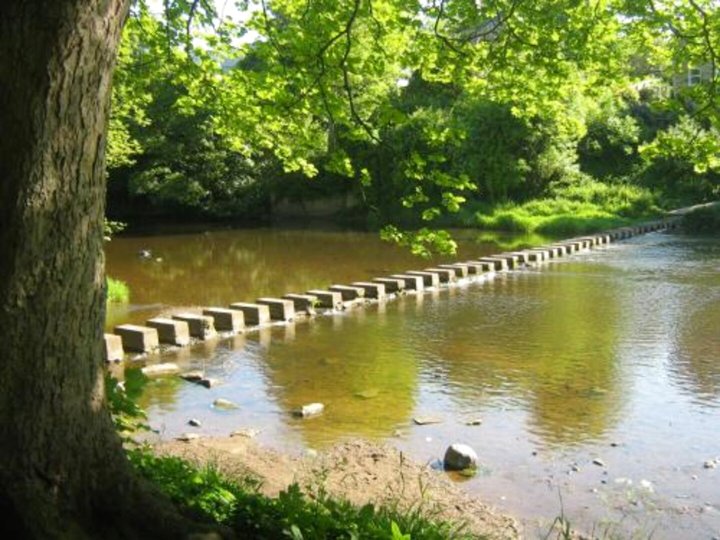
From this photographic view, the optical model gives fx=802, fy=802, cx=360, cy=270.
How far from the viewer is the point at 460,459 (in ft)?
22.4

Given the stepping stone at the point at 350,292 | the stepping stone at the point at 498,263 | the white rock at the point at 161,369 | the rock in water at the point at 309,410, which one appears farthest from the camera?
the stepping stone at the point at 498,263

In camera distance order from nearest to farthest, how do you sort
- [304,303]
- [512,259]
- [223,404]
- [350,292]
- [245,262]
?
1. [223,404]
2. [304,303]
3. [350,292]
4. [512,259]
5. [245,262]

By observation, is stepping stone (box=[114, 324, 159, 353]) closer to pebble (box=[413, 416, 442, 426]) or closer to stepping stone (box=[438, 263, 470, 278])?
pebble (box=[413, 416, 442, 426])

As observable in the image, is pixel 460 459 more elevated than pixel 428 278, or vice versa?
pixel 428 278

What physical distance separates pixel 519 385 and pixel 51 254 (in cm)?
739

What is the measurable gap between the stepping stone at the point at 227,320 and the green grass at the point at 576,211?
20.2 meters

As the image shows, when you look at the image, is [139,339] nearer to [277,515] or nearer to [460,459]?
[460,459]

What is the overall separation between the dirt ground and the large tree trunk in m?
2.77

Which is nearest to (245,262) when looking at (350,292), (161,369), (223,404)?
(350,292)

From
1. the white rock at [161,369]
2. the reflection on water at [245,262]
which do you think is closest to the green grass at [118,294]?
the reflection on water at [245,262]

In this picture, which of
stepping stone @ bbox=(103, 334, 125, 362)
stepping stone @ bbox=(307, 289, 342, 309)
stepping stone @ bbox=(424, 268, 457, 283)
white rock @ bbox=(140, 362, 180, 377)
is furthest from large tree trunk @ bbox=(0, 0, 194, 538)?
stepping stone @ bbox=(424, 268, 457, 283)

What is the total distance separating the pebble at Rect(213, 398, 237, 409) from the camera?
8602 millimetres

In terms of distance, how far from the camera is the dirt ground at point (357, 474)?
227 inches

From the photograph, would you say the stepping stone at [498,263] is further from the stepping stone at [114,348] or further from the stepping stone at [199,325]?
the stepping stone at [114,348]
